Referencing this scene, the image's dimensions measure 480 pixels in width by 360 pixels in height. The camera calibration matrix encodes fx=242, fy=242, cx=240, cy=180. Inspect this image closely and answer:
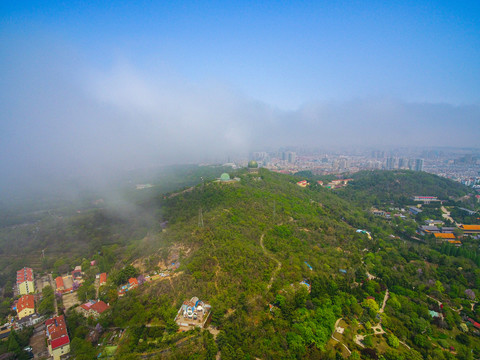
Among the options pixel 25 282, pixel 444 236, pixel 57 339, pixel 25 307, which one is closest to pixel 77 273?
pixel 25 282

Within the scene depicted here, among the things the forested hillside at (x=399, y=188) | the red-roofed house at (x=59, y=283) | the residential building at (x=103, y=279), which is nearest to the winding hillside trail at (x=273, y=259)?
the residential building at (x=103, y=279)

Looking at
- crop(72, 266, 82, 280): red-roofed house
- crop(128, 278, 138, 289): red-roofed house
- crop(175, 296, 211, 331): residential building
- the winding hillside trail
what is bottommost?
crop(72, 266, 82, 280): red-roofed house

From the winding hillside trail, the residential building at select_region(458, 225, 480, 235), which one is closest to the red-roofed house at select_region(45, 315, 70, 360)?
the winding hillside trail

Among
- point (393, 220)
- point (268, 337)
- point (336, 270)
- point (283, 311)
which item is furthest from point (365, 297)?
point (393, 220)

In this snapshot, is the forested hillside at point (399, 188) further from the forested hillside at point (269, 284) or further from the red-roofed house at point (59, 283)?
the red-roofed house at point (59, 283)

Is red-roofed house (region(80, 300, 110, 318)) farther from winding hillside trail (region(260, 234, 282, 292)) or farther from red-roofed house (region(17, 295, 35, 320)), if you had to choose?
winding hillside trail (region(260, 234, 282, 292))

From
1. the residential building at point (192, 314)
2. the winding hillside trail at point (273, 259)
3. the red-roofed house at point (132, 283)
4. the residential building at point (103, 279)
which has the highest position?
the winding hillside trail at point (273, 259)

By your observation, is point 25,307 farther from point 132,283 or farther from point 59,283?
point 132,283
